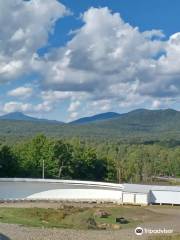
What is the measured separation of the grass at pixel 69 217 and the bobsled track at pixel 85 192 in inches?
159

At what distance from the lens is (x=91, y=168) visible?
6712 cm

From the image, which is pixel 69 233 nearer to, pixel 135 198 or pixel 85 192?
pixel 135 198

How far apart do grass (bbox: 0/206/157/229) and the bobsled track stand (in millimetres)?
4042

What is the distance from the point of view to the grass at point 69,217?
3493 cm

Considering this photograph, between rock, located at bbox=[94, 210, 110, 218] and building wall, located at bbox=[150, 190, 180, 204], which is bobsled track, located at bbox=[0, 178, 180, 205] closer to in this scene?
building wall, located at bbox=[150, 190, 180, 204]

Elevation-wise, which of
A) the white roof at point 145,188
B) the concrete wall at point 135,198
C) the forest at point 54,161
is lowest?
the concrete wall at point 135,198

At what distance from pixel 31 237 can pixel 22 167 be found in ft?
106

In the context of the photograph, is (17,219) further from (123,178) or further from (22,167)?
(123,178)

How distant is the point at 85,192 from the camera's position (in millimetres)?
52719

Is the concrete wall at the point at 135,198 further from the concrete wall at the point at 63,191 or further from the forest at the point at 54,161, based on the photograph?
the forest at the point at 54,161

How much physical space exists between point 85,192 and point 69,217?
47.3ft

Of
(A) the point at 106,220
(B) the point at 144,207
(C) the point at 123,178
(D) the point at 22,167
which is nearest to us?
(A) the point at 106,220

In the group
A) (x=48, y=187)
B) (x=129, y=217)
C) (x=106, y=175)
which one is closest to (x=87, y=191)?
(x=48, y=187)

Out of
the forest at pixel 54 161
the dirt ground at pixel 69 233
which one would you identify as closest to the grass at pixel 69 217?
the dirt ground at pixel 69 233
